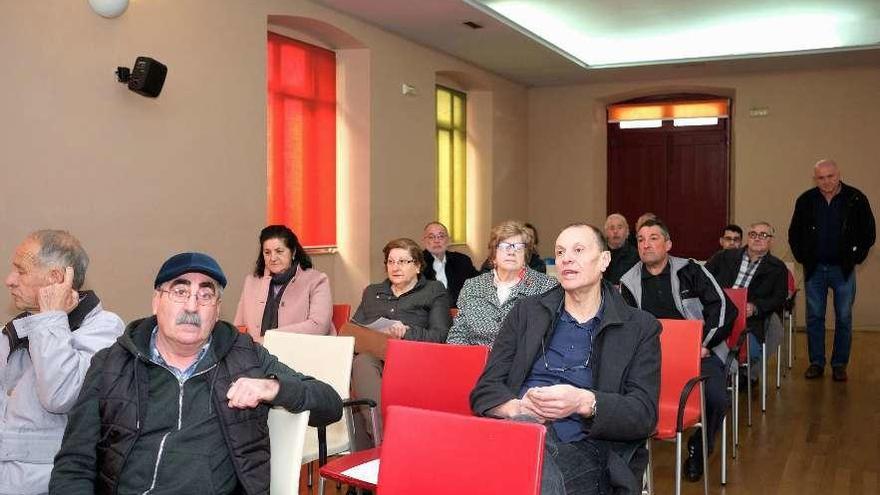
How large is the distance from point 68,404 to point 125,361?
32cm

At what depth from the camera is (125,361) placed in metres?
2.39

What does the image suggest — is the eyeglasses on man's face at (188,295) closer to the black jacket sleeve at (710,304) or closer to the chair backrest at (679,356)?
the chair backrest at (679,356)

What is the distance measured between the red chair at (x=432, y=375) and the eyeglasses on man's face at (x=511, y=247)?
1137mm

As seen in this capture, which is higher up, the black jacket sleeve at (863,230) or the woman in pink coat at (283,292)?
the black jacket sleeve at (863,230)

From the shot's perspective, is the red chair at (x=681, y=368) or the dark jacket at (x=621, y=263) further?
the dark jacket at (x=621, y=263)

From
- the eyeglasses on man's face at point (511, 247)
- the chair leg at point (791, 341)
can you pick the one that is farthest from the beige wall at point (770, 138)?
the eyeglasses on man's face at point (511, 247)

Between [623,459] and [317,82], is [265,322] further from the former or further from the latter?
[317,82]

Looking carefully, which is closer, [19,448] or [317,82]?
[19,448]

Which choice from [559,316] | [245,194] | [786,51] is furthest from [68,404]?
[786,51]

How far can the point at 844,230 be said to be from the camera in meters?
7.77

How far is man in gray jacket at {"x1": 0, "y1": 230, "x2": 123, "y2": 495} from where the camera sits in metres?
2.55

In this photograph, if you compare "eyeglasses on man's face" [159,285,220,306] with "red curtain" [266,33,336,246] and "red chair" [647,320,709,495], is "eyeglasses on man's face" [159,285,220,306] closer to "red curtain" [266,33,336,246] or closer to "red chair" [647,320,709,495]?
"red chair" [647,320,709,495]

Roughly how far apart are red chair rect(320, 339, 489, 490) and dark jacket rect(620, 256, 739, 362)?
188cm

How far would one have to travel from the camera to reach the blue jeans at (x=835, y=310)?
25.5 feet
